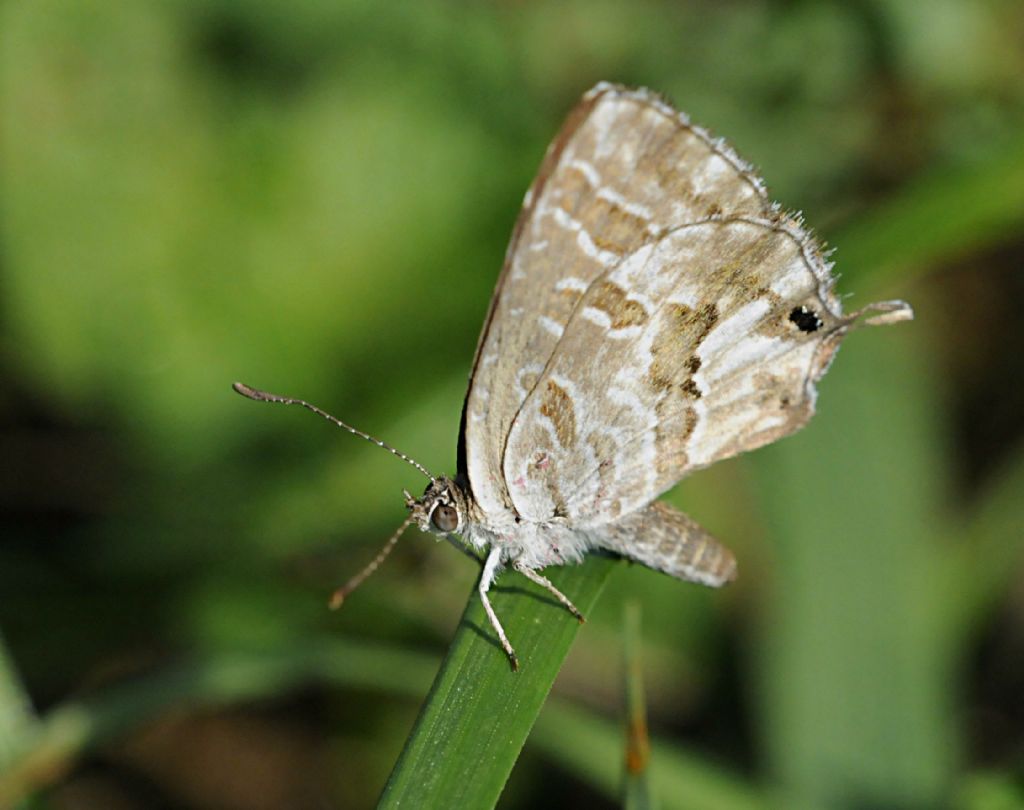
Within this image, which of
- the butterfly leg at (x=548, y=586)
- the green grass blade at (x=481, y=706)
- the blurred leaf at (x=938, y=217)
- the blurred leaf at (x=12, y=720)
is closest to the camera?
the green grass blade at (x=481, y=706)

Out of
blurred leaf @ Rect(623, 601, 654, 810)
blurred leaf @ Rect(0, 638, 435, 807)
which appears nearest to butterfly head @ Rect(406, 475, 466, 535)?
blurred leaf @ Rect(623, 601, 654, 810)

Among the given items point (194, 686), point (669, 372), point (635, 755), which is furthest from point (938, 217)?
point (194, 686)

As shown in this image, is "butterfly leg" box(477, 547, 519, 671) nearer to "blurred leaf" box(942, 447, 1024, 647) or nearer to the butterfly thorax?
the butterfly thorax

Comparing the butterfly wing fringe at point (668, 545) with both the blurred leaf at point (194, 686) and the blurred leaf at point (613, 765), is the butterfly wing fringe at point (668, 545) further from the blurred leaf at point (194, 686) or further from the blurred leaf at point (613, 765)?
the blurred leaf at point (194, 686)

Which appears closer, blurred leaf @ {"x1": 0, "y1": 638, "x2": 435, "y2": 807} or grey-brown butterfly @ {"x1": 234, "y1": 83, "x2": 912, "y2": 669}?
grey-brown butterfly @ {"x1": 234, "y1": 83, "x2": 912, "y2": 669}

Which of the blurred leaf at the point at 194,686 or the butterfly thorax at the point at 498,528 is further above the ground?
the butterfly thorax at the point at 498,528

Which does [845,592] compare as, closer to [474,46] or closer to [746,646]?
[746,646]

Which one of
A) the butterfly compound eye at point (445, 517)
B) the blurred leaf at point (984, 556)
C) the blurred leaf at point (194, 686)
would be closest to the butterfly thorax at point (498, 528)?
the butterfly compound eye at point (445, 517)

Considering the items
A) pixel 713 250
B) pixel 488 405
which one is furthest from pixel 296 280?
pixel 713 250
